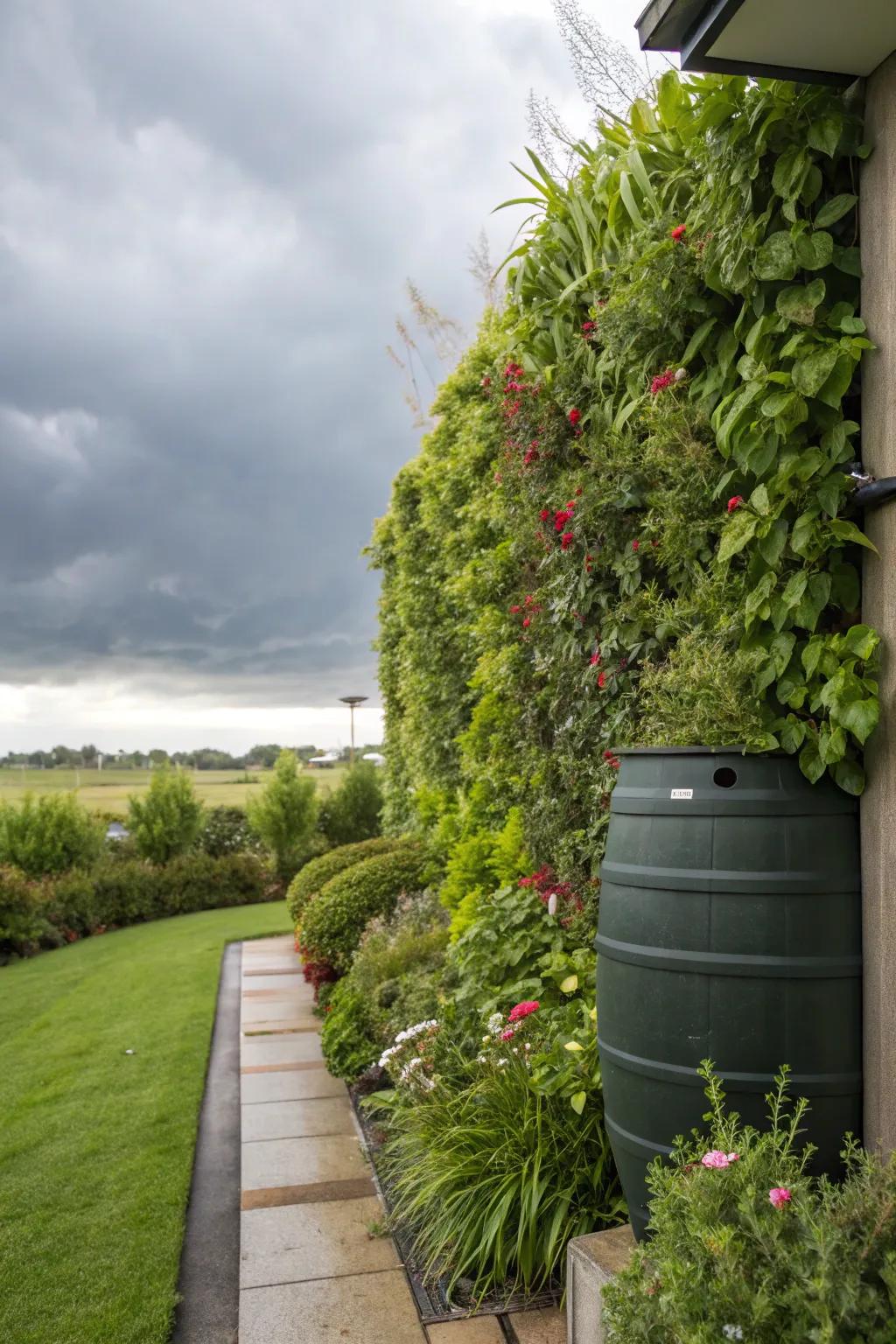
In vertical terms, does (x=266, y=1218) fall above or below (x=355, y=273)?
below

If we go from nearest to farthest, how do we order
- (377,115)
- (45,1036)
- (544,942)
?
(544,942), (377,115), (45,1036)

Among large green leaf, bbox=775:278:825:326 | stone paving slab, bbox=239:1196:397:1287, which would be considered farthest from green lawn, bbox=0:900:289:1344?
large green leaf, bbox=775:278:825:326

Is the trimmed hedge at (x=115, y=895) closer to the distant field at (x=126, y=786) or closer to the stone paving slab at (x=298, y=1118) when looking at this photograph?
the distant field at (x=126, y=786)

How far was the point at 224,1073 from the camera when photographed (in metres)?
4.62

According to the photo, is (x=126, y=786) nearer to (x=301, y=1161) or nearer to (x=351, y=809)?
(x=351, y=809)

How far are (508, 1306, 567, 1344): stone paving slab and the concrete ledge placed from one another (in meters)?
0.18

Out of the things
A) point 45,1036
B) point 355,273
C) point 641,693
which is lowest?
point 45,1036

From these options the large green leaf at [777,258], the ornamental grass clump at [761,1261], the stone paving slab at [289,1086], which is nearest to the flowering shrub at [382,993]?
the stone paving slab at [289,1086]

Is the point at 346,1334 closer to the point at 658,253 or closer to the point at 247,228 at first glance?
the point at 658,253

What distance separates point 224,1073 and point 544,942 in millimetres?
2300

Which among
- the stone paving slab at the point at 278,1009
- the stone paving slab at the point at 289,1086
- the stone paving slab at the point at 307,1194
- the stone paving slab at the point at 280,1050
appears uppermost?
the stone paving slab at the point at 307,1194

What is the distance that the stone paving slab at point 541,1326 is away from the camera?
2.10 meters

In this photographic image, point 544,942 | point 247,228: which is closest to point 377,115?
point 247,228

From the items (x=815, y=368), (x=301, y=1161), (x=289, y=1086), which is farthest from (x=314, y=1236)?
(x=815, y=368)
